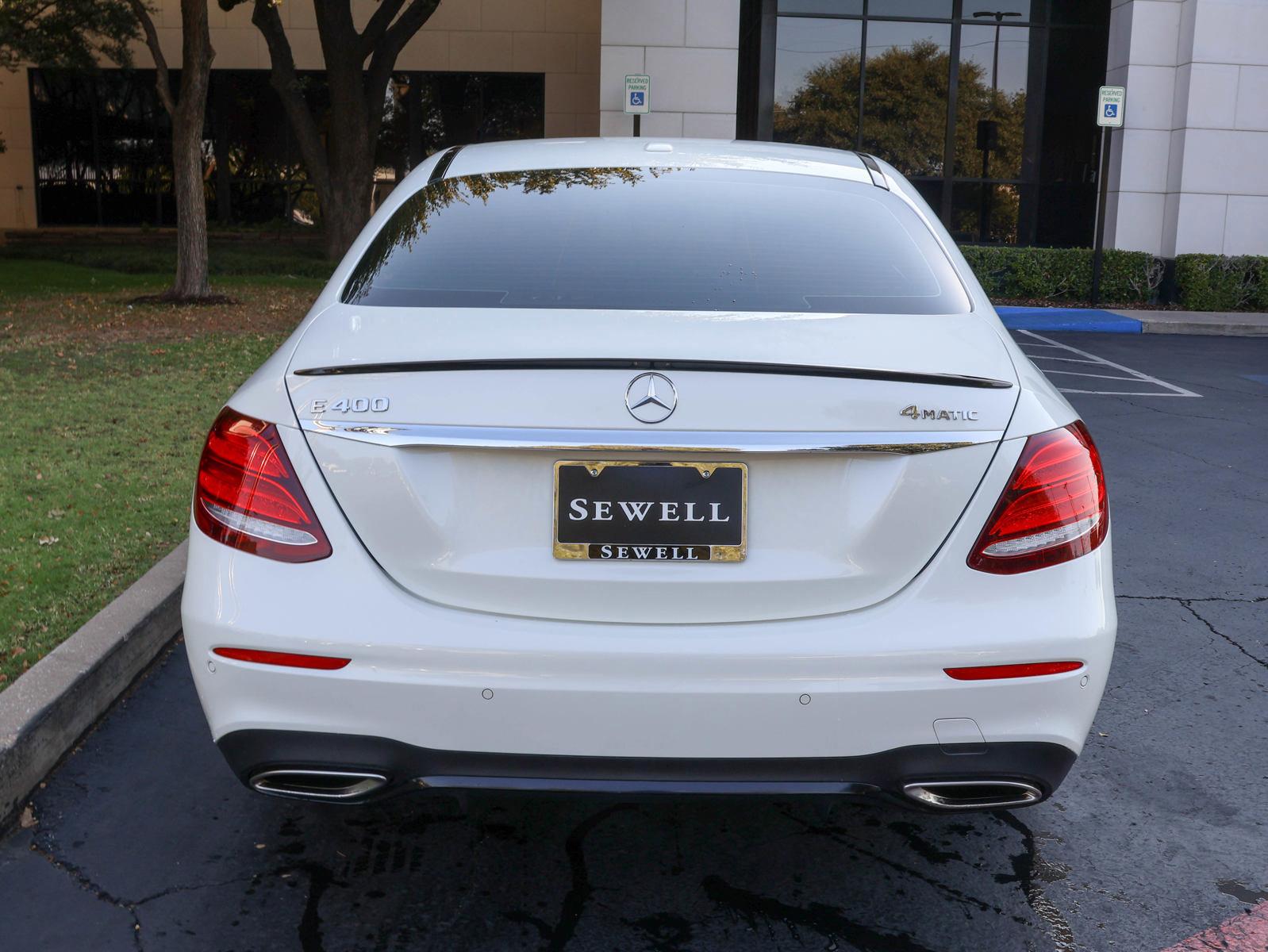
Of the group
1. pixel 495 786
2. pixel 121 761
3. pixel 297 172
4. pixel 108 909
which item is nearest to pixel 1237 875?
pixel 495 786

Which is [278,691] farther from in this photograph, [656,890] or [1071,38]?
[1071,38]

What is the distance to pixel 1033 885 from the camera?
3029mm

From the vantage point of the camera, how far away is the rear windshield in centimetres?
295

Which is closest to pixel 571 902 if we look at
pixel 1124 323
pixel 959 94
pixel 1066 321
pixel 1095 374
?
pixel 1095 374

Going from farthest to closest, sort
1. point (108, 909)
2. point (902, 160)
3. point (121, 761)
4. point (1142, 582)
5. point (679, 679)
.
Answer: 1. point (902, 160)
2. point (1142, 582)
3. point (121, 761)
4. point (108, 909)
5. point (679, 679)

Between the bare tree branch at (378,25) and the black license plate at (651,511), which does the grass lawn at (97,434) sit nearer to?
the black license plate at (651,511)

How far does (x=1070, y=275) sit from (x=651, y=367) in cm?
1825

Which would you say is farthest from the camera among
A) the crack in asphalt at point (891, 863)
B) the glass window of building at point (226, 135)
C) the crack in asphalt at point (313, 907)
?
the glass window of building at point (226, 135)

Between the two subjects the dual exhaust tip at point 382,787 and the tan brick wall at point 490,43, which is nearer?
the dual exhaust tip at point 382,787

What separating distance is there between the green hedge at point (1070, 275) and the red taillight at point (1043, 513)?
56.5ft

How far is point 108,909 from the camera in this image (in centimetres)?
287

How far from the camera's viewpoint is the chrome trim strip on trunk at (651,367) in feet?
8.13

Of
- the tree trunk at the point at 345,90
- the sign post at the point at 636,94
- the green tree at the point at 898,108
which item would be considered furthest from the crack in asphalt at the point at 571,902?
the green tree at the point at 898,108

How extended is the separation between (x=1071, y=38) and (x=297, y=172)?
16857 millimetres
